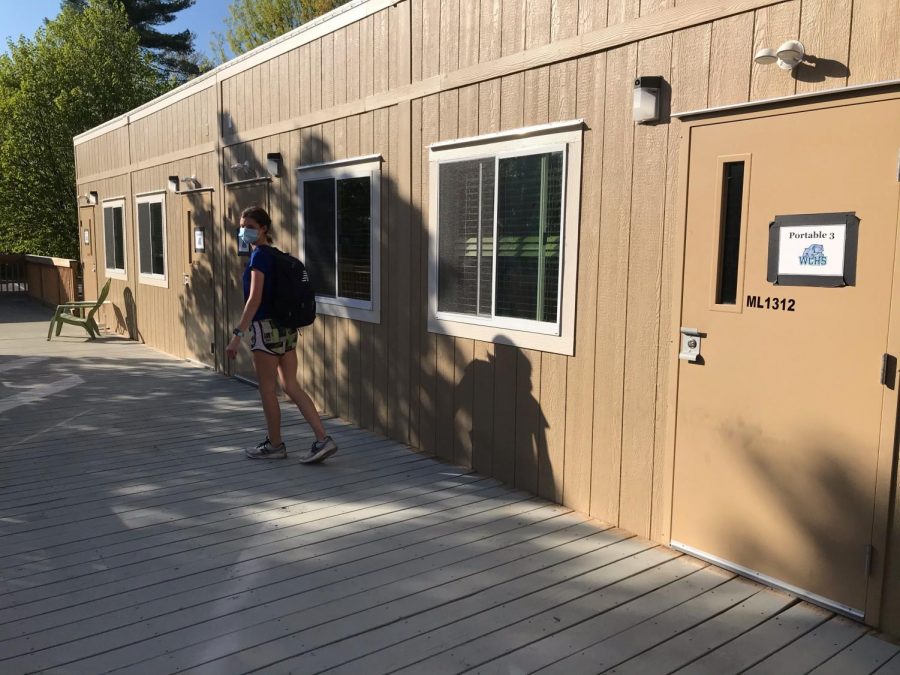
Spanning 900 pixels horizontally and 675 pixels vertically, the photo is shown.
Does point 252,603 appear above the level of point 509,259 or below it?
below

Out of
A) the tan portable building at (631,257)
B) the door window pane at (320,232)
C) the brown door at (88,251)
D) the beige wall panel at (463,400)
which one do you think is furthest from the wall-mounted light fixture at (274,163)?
the brown door at (88,251)

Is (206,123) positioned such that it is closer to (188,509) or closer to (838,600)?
(188,509)

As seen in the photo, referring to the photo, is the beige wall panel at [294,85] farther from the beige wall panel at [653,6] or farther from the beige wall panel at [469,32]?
the beige wall panel at [653,6]

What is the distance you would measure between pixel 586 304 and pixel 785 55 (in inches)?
58.6

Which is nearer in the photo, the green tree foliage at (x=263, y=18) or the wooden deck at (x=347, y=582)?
the wooden deck at (x=347, y=582)

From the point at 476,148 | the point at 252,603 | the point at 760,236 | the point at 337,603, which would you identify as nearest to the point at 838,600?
the point at 760,236

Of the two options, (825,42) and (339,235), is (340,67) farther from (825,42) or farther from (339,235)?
(825,42)

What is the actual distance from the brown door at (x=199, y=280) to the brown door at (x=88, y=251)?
465 centimetres

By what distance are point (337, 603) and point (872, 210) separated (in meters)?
2.54

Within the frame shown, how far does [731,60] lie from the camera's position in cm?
306

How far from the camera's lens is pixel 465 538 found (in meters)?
3.56

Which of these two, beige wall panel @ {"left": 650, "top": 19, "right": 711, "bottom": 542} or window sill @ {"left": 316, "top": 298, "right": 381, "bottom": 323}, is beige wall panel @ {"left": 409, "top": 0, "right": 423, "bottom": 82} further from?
beige wall panel @ {"left": 650, "top": 19, "right": 711, "bottom": 542}

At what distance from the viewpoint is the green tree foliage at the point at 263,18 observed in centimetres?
2020

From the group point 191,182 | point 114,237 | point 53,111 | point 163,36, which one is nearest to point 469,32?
point 191,182
